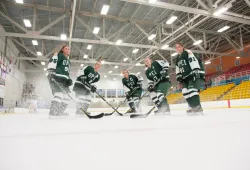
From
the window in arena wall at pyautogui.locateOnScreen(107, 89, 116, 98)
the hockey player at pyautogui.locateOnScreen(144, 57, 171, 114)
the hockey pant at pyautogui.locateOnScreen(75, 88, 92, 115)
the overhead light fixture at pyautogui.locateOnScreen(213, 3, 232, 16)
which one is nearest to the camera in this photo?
the hockey player at pyautogui.locateOnScreen(144, 57, 171, 114)

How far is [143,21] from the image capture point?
35.9 ft

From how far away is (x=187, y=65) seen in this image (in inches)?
142

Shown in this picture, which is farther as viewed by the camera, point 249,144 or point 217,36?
point 217,36

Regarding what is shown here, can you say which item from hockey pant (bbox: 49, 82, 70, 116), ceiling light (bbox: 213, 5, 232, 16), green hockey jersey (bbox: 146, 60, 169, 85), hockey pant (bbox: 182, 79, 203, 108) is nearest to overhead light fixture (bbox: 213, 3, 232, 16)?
ceiling light (bbox: 213, 5, 232, 16)

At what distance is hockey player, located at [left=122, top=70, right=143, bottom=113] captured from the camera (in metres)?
5.77

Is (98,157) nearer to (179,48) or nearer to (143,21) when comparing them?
(179,48)

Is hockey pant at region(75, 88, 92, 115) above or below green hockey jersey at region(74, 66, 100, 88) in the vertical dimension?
below

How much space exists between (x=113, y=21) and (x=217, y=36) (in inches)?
315

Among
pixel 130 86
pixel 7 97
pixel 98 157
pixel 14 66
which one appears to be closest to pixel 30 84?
pixel 14 66

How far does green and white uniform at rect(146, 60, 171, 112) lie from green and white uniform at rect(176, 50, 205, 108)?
509 millimetres

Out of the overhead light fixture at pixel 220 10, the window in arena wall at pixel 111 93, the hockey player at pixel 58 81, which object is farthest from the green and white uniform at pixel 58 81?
the window in arena wall at pixel 111 93

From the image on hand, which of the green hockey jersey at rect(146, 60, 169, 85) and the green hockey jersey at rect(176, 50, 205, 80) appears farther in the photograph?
the green hockey jersey at rect(146, 60, 169, 85)

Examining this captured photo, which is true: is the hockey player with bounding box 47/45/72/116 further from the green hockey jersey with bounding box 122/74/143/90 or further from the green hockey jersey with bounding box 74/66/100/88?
the green hockey jersey with bounding box 122/74/143/90

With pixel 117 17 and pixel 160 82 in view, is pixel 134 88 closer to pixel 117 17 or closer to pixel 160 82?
pixel 160 82
